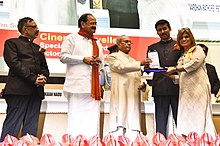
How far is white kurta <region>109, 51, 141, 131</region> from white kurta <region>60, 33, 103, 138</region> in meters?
0.18

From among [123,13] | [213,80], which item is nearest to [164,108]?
[213,80]

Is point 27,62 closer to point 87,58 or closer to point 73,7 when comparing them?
point 87,58

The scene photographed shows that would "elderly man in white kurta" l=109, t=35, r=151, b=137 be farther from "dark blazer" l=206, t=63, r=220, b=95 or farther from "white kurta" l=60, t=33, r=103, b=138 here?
"dark blazer" l=206, t=63, r=220, b=95

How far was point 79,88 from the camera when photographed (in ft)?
8.89

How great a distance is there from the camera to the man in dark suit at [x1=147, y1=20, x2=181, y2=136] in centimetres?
290

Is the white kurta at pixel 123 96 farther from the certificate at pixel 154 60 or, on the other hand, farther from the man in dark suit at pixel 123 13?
the man in dark suit at pixel 123 13

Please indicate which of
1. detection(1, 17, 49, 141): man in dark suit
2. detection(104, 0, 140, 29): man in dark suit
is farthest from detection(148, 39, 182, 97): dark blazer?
detection(104, 0, 140, 29): man in dark suit

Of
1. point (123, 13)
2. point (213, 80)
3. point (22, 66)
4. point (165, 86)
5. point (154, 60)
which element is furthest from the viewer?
point (123, 13)

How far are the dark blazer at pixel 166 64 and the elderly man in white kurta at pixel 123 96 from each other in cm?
17

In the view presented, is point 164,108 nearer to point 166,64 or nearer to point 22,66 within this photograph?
point 166,64

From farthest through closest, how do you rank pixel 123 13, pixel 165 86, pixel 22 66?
pixel 123 13 → pixel 165 86 → pixel 22 66

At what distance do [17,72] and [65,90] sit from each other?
15.4 inches

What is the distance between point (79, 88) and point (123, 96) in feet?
1.28

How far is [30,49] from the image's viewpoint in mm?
2646
